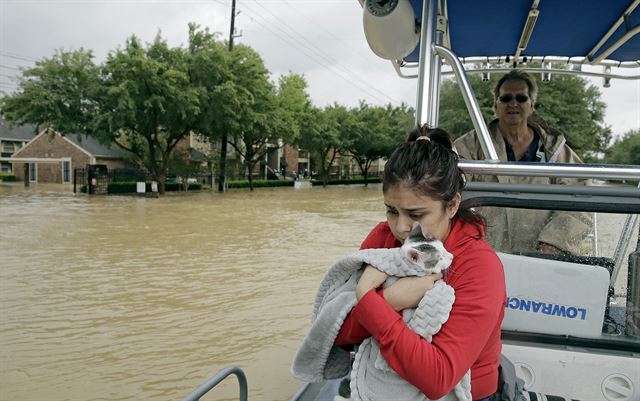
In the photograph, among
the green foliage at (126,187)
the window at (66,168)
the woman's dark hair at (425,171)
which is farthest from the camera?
the window at (66,168)

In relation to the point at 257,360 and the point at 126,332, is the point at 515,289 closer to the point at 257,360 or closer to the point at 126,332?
the point at 257,360

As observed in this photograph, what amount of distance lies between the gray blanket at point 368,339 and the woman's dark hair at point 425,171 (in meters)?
0.20

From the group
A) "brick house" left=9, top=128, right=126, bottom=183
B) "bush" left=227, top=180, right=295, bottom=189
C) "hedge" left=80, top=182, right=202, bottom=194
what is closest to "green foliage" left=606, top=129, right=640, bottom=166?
"bush" left=227, top=180, right=295, bottom=189

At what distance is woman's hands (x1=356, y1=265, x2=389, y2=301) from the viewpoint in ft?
4.66

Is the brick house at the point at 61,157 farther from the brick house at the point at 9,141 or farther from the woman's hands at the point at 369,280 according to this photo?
the woman's hands at the point at 369,280

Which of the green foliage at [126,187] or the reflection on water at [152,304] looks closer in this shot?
the reflection on water at [152,304]

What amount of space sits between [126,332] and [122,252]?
17.6 ft

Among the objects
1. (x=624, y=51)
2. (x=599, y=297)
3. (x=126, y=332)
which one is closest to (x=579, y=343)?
(x=599, y=297)

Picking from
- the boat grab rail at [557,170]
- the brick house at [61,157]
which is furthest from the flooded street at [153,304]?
the brick house at [61,157]

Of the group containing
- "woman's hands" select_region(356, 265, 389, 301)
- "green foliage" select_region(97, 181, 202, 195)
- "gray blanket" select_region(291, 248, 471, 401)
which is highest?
"woman's hands" select_region(356, 265, 389, 301)

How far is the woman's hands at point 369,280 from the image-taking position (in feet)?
4.66

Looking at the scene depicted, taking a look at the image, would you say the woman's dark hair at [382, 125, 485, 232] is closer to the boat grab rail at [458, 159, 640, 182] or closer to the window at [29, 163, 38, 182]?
the boat grab rail at [458, 159, 640, 182]

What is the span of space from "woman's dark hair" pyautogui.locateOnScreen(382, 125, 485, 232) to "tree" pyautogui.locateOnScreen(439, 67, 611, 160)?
23.2m

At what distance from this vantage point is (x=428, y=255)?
142 centimetres
